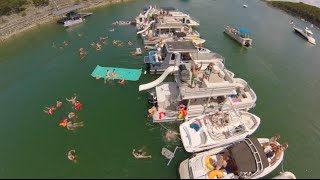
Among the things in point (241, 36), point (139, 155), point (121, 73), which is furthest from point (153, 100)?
point (241, 36)

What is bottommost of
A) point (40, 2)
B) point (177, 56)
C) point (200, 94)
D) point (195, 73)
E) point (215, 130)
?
point (215, 130)

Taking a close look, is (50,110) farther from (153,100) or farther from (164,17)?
(164,17)

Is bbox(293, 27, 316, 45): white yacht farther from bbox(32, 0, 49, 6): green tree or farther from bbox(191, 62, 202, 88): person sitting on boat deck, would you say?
bbox(32, 0, 49, 6): green tree

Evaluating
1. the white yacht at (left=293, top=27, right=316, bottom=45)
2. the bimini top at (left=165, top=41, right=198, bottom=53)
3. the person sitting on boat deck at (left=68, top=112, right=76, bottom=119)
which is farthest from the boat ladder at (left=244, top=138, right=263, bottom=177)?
the white yacht at (left=293, top=27, right=316, bottom=45)

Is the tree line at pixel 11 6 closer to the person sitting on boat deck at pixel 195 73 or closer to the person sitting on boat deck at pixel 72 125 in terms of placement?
the person sitting on boat deck at pixel 72 125

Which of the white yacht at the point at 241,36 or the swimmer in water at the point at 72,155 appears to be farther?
the white yacht at the point at 241,36

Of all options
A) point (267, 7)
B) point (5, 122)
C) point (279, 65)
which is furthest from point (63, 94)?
point (267, 7)

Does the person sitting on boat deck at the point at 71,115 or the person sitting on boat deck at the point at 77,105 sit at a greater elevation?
the person sitting on boat deck at the point at 77,105

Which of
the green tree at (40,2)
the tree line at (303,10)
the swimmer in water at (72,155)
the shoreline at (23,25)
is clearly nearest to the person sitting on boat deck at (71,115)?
the swimmer in water at (72,155)
